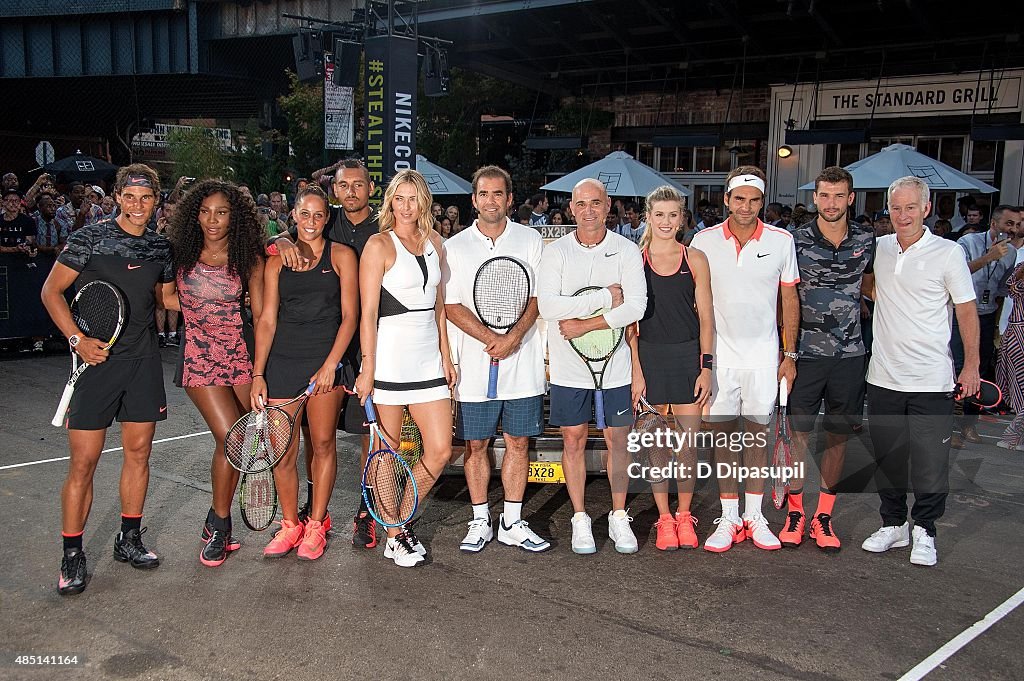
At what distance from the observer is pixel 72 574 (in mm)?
4566

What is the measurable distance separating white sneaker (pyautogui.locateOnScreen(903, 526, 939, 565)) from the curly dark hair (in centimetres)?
413

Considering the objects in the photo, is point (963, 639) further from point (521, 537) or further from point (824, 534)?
point (521, 537)

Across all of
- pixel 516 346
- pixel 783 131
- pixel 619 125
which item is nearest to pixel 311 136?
pixel 619 125

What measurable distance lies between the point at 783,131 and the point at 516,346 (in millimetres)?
16154

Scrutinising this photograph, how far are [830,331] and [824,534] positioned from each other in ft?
4.01

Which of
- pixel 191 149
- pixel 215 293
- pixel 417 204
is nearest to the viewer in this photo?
pixel 215 293

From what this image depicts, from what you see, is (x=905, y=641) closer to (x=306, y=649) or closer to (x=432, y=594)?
(x=432, y=594)

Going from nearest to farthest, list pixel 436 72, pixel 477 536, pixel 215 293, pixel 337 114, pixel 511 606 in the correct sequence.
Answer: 1. pixel 511 606
2. pixel 215 293
3. pixel 477 536
4. pixel 436 72
5. pixel 337 114

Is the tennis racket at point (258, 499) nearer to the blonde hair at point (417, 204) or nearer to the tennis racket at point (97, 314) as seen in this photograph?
the tennis racket at point (97, 314)

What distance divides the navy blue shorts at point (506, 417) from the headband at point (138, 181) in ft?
6.97

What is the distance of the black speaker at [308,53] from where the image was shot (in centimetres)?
1770

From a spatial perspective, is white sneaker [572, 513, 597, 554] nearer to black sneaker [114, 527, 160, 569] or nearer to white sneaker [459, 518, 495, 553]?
white sneaker [459, 518, 495, 553]

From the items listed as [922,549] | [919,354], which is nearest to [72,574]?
[922,549]

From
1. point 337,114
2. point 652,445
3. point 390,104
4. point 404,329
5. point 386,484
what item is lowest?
point 386,484
